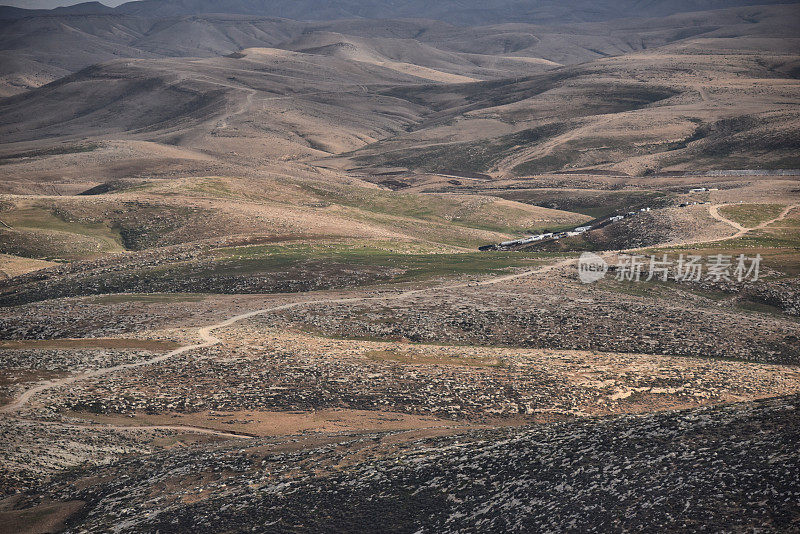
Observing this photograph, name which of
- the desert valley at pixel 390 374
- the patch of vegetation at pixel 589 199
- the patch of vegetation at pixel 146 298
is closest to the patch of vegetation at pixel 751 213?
the desert valley at pixel 390 374

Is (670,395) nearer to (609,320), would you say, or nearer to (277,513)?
(609,320)

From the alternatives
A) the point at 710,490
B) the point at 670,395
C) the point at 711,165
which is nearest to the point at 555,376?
the point at 670,395

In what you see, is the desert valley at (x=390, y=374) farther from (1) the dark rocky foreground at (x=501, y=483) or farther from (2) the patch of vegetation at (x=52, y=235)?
(2) the patch of vegetation at (x=52, y=235)

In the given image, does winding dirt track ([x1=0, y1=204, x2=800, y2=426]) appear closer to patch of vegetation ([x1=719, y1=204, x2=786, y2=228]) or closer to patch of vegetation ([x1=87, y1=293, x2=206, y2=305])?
patch of vegetation ([x1=719, y1=204, x2=786, y2=228])
